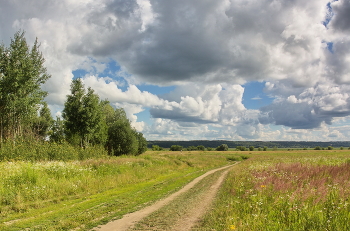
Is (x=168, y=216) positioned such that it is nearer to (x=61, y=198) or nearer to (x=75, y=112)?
(x=61, y=198)

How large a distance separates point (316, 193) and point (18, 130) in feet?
122

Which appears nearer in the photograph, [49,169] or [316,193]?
[316,193]

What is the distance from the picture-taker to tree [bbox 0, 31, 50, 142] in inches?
1201

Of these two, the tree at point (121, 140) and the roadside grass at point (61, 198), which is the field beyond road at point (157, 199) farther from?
the tree at point (121, 140)

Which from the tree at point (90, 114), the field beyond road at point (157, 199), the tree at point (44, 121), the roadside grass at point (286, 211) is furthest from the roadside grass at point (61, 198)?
the tree at point (44, 121)

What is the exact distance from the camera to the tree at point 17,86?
30.5 m

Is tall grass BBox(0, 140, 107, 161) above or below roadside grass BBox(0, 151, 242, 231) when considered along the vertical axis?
above

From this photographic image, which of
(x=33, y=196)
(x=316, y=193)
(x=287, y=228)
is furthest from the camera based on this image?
(x=33, y=196)

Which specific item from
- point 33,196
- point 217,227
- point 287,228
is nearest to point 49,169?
point 33,196

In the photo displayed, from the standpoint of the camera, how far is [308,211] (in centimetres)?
882

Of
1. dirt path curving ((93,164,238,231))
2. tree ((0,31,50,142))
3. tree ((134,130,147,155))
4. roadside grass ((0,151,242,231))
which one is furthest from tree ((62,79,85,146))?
dirt path curving ((93,164,238,231))

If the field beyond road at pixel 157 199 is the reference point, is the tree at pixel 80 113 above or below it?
above

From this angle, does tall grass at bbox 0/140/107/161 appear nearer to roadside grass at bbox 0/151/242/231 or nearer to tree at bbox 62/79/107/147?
roadside grass at bbox 0/151/242/231

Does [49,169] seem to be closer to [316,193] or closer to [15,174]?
[15,174]
